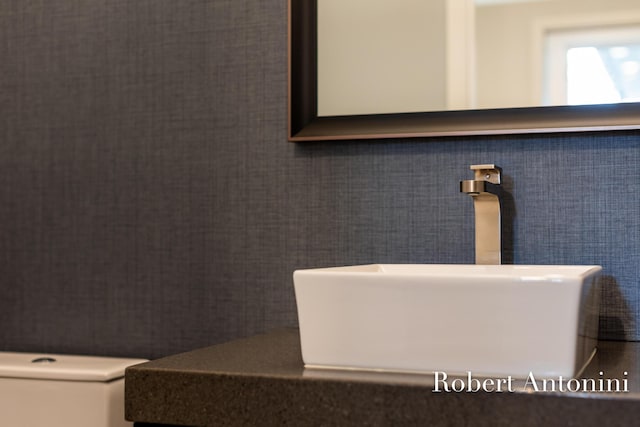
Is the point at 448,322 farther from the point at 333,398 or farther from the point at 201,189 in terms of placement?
the point at 201,189

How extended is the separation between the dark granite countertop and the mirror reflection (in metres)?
0.51

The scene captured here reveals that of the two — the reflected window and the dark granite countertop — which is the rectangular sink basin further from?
the reflected window

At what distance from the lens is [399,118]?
4.79ft

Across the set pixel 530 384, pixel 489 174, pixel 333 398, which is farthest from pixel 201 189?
pixel 530 384

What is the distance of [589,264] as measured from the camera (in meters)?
1.36

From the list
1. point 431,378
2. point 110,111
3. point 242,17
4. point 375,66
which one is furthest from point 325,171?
point 431,378

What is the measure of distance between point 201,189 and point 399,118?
43cm

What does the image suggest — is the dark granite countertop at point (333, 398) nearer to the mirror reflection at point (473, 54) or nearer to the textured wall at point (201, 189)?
the textured wall at point (201, 189)

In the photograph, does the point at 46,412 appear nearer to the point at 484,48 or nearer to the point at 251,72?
the point at 251,72

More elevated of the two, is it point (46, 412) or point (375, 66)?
point (375, 66)

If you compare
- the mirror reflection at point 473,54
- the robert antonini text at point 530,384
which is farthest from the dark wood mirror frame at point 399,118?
the robert antonini text at point 530,384

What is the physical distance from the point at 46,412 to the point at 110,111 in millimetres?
634

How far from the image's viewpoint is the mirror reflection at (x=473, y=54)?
4.45ft

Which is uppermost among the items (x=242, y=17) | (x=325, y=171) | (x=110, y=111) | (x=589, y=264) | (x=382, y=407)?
(x=242, y=17)
